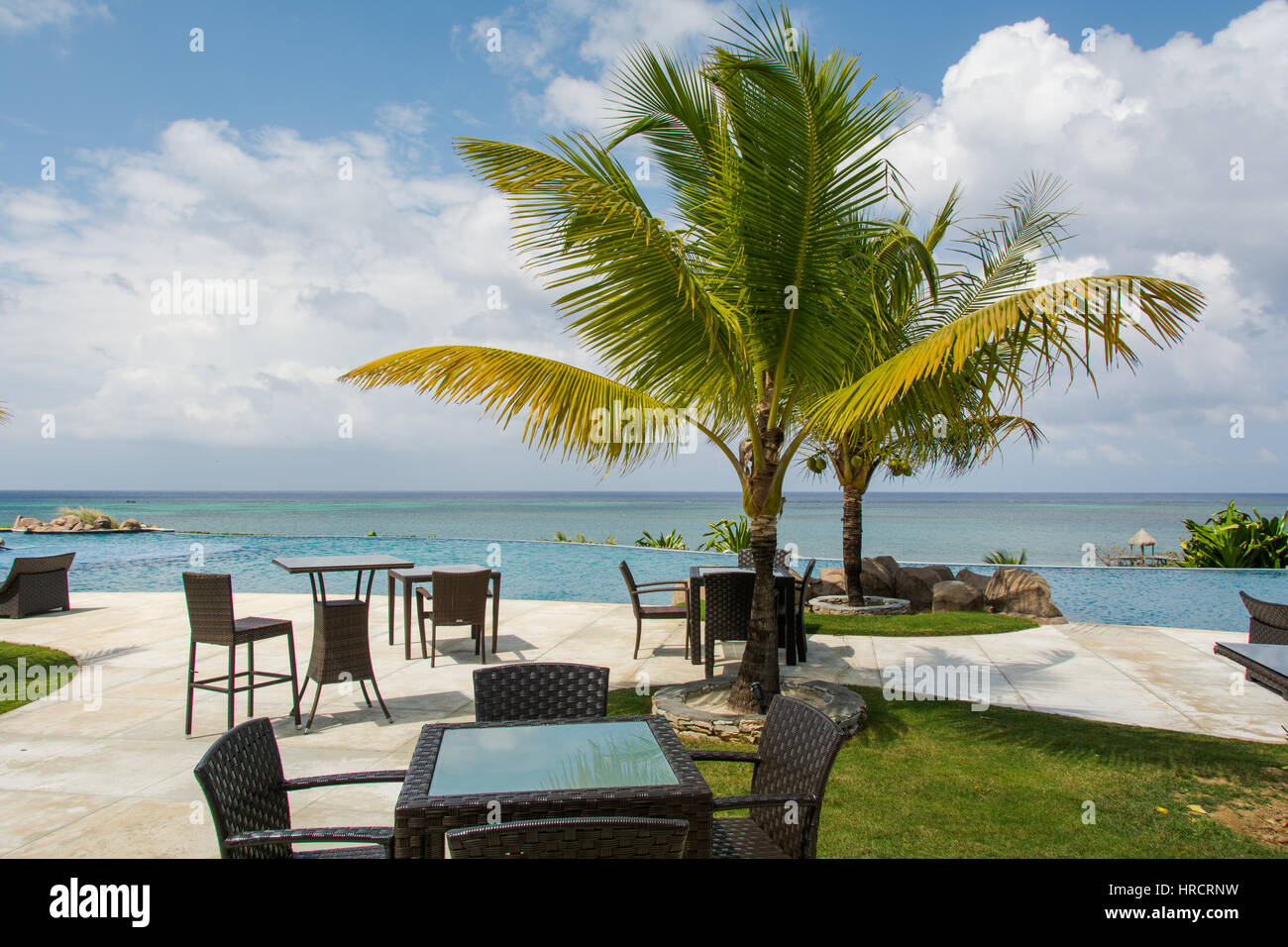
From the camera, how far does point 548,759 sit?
7.71 ft

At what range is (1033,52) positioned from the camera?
802 cm

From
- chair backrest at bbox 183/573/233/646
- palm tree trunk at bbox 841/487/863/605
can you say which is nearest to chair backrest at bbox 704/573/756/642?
chair backrest at bbox 183/573/233/646

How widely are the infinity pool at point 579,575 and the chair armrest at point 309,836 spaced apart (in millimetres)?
10352

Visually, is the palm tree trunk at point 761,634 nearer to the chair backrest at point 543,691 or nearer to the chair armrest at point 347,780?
the chair backrest at point 543,691

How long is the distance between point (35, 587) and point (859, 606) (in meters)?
10.8

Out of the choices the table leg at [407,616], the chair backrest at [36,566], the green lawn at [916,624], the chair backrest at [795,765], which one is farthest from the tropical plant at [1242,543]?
the chair backrest at [36,566]

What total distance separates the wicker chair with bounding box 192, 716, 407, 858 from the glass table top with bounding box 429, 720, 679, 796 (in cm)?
21

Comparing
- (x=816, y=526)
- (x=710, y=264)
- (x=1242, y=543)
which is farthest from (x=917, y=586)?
(x=816, y=526)

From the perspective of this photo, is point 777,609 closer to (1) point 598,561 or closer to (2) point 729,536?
(1) point 598,561

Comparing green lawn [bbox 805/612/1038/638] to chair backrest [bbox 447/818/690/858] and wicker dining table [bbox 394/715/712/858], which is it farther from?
chair backrest [bbox 447/818/690/858]

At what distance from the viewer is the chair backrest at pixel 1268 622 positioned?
4844mm
